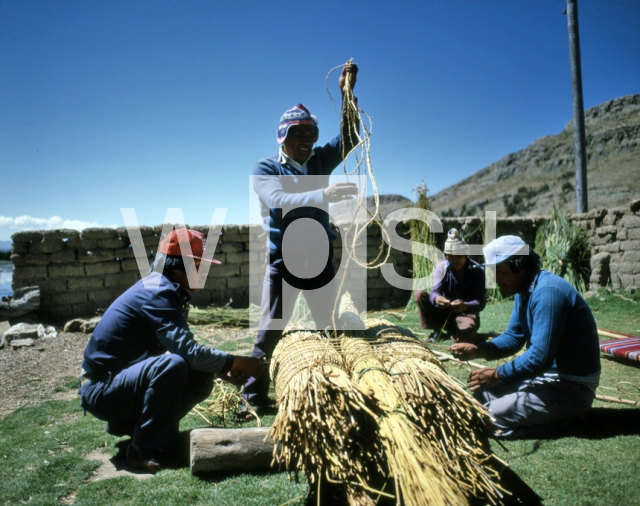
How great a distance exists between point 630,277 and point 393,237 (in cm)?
419

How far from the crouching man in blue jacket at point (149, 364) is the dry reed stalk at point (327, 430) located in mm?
851

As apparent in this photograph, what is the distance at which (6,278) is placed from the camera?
7.98 metres

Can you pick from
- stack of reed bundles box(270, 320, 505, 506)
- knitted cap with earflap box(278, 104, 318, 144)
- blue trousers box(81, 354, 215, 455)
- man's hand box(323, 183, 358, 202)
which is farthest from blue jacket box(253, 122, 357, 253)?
stack of reed bundles box(270, 320, 505, 506)

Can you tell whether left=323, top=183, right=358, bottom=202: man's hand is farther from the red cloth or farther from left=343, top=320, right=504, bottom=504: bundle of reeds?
the red cloth

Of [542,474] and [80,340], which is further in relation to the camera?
[80,340]

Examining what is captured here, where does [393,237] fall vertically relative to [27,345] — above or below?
above

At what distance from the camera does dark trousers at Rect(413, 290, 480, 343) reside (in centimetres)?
493

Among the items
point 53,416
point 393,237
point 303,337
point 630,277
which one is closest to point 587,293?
point 630,277

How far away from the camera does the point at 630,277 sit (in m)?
7.61

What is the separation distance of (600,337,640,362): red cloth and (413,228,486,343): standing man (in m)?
1.27

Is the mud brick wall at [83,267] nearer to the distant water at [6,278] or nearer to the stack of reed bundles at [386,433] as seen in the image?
the distant water at [6,278]

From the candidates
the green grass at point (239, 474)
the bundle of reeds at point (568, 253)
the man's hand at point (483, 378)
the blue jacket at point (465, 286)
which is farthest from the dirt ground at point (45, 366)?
the bundle of reeds at point (568, 253)

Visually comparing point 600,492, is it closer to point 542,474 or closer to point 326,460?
point 542,474

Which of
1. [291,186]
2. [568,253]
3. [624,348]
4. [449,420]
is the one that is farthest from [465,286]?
[568,253]
